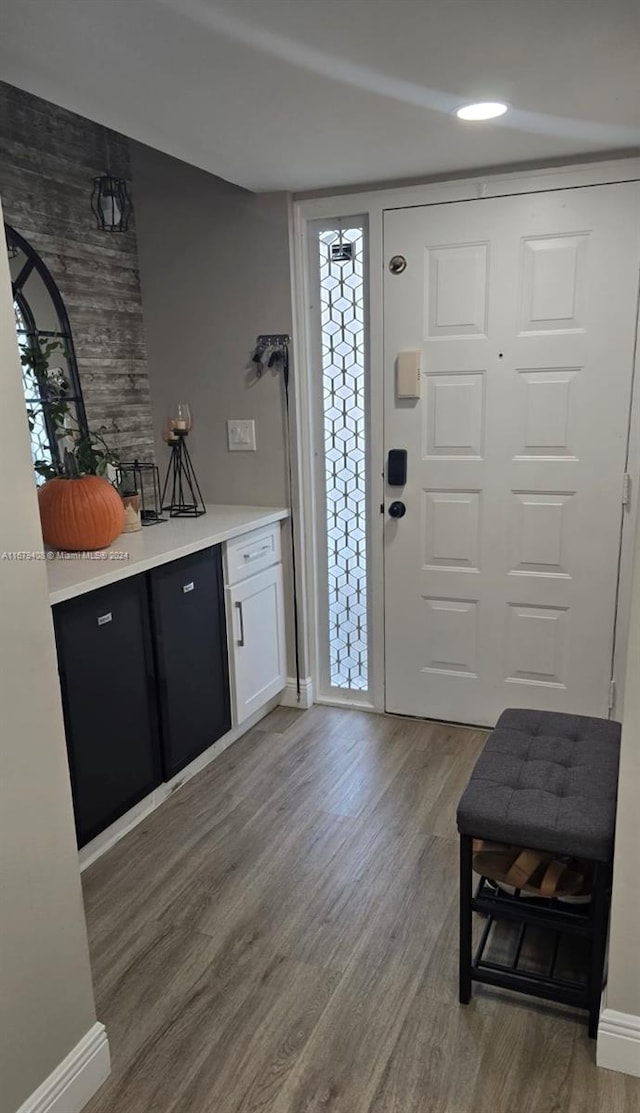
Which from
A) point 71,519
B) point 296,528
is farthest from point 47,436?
point 296,528

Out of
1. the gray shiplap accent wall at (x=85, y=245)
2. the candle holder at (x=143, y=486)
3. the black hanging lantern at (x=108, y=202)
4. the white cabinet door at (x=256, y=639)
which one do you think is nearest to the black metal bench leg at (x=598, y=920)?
the white cabinet door at (x=256, y=639)

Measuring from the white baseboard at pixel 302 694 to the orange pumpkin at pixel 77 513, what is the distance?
4.05ft

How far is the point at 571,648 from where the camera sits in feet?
9.43

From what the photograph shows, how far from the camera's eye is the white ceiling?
1488 millimetres

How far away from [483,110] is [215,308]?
1.40 metres

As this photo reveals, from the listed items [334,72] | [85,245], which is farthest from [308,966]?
[85,245]

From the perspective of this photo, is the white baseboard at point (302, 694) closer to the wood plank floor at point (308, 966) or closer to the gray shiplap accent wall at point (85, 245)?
the wood plank floor at point (308, 966)

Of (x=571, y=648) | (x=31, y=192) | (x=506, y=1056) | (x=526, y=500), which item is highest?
(x=31, y=192)

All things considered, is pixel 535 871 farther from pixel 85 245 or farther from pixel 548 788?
pixel 85 245

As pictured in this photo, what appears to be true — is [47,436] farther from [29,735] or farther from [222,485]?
[29,735]

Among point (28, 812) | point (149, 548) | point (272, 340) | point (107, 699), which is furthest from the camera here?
point (272, 340)

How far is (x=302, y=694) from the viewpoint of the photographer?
331cm

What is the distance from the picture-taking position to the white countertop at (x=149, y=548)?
2.10 m

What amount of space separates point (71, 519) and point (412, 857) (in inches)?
58.8
